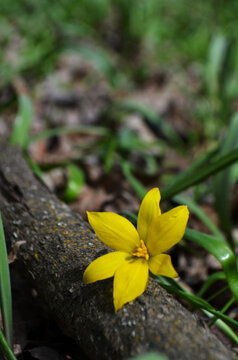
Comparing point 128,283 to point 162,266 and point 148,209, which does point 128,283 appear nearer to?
point 162,266

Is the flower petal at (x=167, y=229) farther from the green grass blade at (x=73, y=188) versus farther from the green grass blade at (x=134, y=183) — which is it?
the green grass blade at (x=73, y=188)

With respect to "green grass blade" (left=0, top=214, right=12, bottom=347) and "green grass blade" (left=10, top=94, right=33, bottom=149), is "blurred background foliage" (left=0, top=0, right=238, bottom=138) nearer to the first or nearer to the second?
"green grass blade" (left=10, top=94, right=33, bottom=149)

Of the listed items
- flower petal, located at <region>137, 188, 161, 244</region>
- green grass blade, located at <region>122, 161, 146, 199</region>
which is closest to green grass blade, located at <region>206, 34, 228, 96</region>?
green grass blade, located at <region>122, 161, 146, 199</region>

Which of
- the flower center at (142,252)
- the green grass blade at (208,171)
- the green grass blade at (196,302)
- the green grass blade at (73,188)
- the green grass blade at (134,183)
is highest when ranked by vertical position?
the green grass blade at (73,188)

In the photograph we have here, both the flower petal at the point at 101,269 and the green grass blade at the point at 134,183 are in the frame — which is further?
the green grass blade at the point at 134,183

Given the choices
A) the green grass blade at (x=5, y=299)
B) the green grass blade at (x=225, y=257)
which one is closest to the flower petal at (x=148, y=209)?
the green grass blade at (x=225, y=257)

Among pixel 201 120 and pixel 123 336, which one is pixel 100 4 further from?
pixel 123 336
